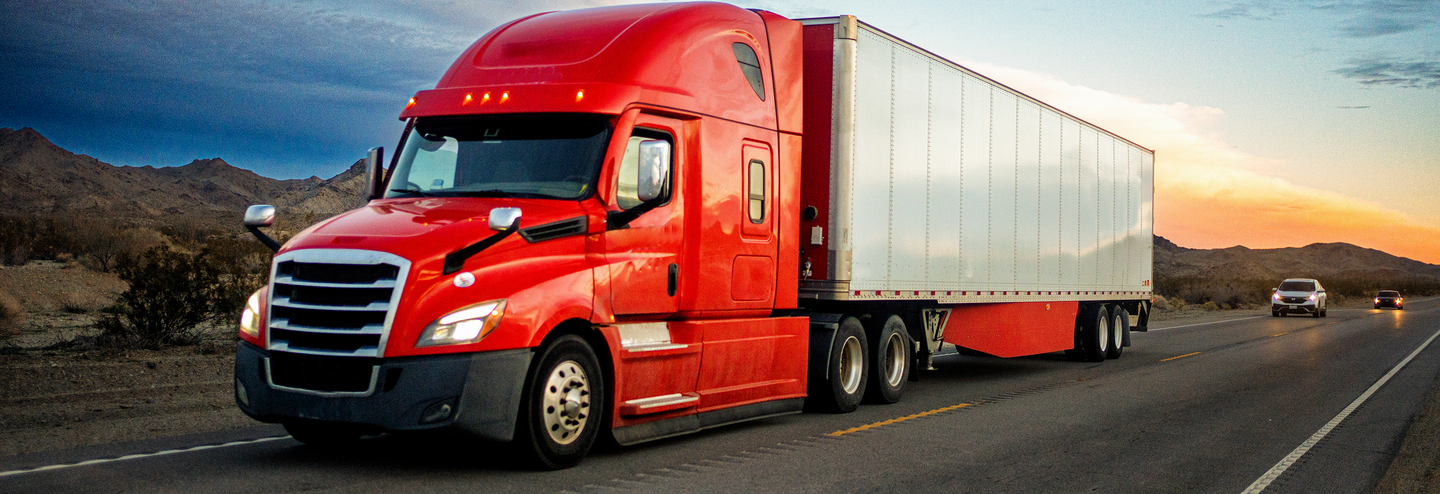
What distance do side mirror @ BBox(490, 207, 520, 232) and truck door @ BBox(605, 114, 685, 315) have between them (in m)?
0.98

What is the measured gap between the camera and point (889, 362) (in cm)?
1188

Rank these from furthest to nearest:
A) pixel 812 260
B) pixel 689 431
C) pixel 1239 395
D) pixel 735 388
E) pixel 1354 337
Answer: pixel 1354 337 < pixel 1239 395 < pixel 812 260 < pixel 735 388 < pixel 689 431

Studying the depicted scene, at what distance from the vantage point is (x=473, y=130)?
26.2 feet

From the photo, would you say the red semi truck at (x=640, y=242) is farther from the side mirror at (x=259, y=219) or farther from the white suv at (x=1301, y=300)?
the white suv at (x=1301, y=300)

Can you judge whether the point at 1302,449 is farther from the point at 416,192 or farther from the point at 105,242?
the point at 105,242

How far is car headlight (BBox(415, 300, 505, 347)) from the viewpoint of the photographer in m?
6.60

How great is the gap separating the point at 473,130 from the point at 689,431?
113 inches

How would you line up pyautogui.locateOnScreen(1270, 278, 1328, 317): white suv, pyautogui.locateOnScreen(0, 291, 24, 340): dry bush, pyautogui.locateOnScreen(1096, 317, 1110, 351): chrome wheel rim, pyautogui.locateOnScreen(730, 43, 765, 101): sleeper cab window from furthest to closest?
pyautogui.locateOnScreen(1270, 278, 1328, 317): white suv
pyautogui.locateOnScreen(1096, 317, 1110, 351): chrome wheel rim
pyautogui.locateOnScreen(0, 291, 24, 340): dry bush
pyautogui.locateOnScreen(730, 43, 765, 101): sleeper cab window

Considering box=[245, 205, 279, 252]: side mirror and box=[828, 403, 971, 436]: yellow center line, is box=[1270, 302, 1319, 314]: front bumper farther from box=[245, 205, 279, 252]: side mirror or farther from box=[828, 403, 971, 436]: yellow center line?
box=[245, 205, 279, 252]: side mirror

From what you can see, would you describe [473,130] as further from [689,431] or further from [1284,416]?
[1284,416]

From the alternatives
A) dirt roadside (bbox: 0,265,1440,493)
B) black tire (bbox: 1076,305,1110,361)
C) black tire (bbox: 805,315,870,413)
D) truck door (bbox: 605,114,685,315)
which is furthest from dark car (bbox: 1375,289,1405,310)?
truck door (bbox: 605,114,685,315)

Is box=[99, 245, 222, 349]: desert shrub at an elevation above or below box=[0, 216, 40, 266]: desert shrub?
below

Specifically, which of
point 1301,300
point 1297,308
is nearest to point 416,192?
point 1297,308

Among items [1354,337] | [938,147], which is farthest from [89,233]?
[1354,337]
